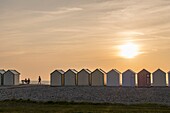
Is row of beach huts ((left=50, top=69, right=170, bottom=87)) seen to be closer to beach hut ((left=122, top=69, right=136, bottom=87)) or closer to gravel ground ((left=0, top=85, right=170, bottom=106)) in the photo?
beach hut ((left=122, top=69, right=136, bottom=87))

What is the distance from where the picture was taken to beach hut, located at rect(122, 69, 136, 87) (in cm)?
6538

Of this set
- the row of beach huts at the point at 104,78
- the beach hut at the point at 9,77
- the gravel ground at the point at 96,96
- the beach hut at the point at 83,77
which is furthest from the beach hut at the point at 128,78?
the beach hut at the point at 9,77

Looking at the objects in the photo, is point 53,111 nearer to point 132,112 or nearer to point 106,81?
point 132,112

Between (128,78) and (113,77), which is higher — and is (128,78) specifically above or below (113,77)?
below

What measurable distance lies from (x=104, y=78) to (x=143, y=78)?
7833mm

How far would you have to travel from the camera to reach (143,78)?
6650 centimetres

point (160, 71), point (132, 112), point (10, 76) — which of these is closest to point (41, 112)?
point (132, 112)

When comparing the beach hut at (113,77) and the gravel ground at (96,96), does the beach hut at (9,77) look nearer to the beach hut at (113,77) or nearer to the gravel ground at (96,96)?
the beach hut at (113,77)

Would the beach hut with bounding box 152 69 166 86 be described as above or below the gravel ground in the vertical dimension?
above

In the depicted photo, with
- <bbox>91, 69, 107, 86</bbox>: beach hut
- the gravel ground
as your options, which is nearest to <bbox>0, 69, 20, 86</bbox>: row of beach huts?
<bbox>91, 69, 107, 86</bbox>: beach hut

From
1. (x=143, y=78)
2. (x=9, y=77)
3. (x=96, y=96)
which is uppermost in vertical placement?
(x=9, y=77)

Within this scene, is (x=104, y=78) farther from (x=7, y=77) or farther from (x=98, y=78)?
(x=7, y=77)

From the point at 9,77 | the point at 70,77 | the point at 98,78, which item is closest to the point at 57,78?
the point at 70,77

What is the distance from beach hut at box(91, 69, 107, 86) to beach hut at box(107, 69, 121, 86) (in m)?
1.03
